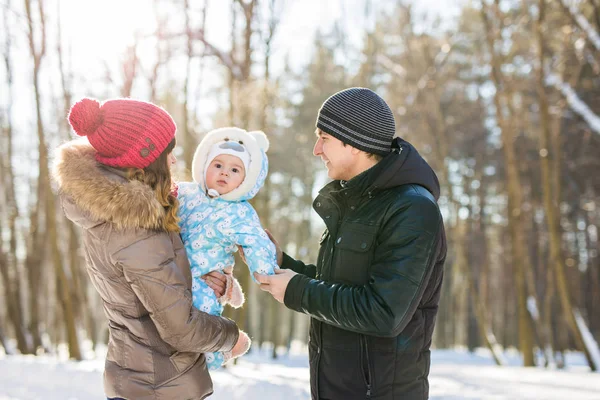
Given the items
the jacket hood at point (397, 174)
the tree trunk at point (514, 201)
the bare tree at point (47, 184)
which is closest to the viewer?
the jacket hood at point (397, 174)

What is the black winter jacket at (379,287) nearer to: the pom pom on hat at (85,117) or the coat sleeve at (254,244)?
the coat sleeve at (254,244)

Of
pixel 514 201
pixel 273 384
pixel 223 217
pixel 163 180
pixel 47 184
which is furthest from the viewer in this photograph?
pixel 514 201

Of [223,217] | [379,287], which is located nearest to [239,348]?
[223,217]

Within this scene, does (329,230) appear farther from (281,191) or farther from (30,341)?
(281,191)

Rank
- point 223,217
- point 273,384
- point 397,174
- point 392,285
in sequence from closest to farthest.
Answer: point 392,285 < point 397,174 < point 223,217 < point 273,384

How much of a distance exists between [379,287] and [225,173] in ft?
3.06

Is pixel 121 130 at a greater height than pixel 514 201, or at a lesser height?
greater

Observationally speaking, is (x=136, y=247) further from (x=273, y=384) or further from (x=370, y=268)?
(x=273, y=384)

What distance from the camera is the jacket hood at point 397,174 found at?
2197 millimetres

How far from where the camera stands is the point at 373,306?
1.99 m

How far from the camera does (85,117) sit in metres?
2.22

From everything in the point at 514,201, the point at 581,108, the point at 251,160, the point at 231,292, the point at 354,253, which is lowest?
the point at 514,201

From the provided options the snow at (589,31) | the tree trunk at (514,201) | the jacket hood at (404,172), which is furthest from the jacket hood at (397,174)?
the tree trunk at (514,201)

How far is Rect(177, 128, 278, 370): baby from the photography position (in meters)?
2.46
